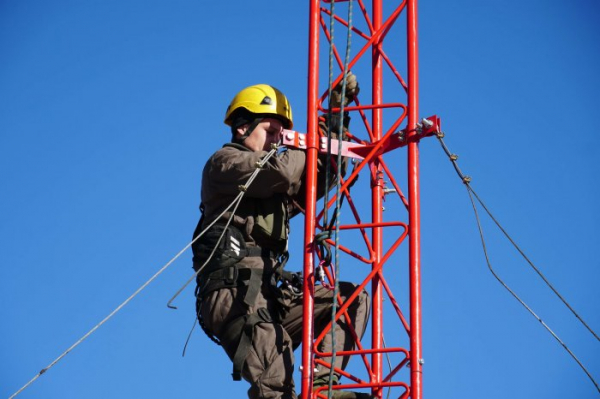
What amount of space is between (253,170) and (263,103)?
1107mm

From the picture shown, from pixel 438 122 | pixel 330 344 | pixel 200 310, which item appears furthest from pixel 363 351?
pixel 438 122

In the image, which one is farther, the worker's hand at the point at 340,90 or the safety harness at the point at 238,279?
the worker's hand at the point at 340,90

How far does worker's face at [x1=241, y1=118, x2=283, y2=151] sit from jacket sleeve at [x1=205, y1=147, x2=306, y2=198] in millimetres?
366

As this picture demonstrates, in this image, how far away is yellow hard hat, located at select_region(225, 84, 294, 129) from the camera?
1073cm

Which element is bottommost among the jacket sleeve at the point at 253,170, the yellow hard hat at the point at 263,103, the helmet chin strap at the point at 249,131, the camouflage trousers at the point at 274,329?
the camouflage trousers at the point at 274,329

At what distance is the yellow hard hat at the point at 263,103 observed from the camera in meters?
10.7

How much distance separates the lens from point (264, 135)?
35.0 feet

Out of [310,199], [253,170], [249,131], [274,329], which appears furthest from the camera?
[249,131]

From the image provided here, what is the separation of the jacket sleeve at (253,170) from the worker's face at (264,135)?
37cm

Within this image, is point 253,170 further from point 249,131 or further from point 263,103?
point 263,103

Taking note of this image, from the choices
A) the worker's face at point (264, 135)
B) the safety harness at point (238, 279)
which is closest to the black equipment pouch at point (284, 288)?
the safety harness at point (238, 279)

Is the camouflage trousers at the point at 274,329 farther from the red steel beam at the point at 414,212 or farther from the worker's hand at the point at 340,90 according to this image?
the worker's hand at the point at 340,90

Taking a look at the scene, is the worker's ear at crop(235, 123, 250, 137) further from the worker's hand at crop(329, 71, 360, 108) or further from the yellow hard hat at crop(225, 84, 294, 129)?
the worker's hand at crop(329, 71, 360, 108)

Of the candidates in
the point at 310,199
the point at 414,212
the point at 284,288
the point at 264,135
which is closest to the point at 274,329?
the point at 284,288
